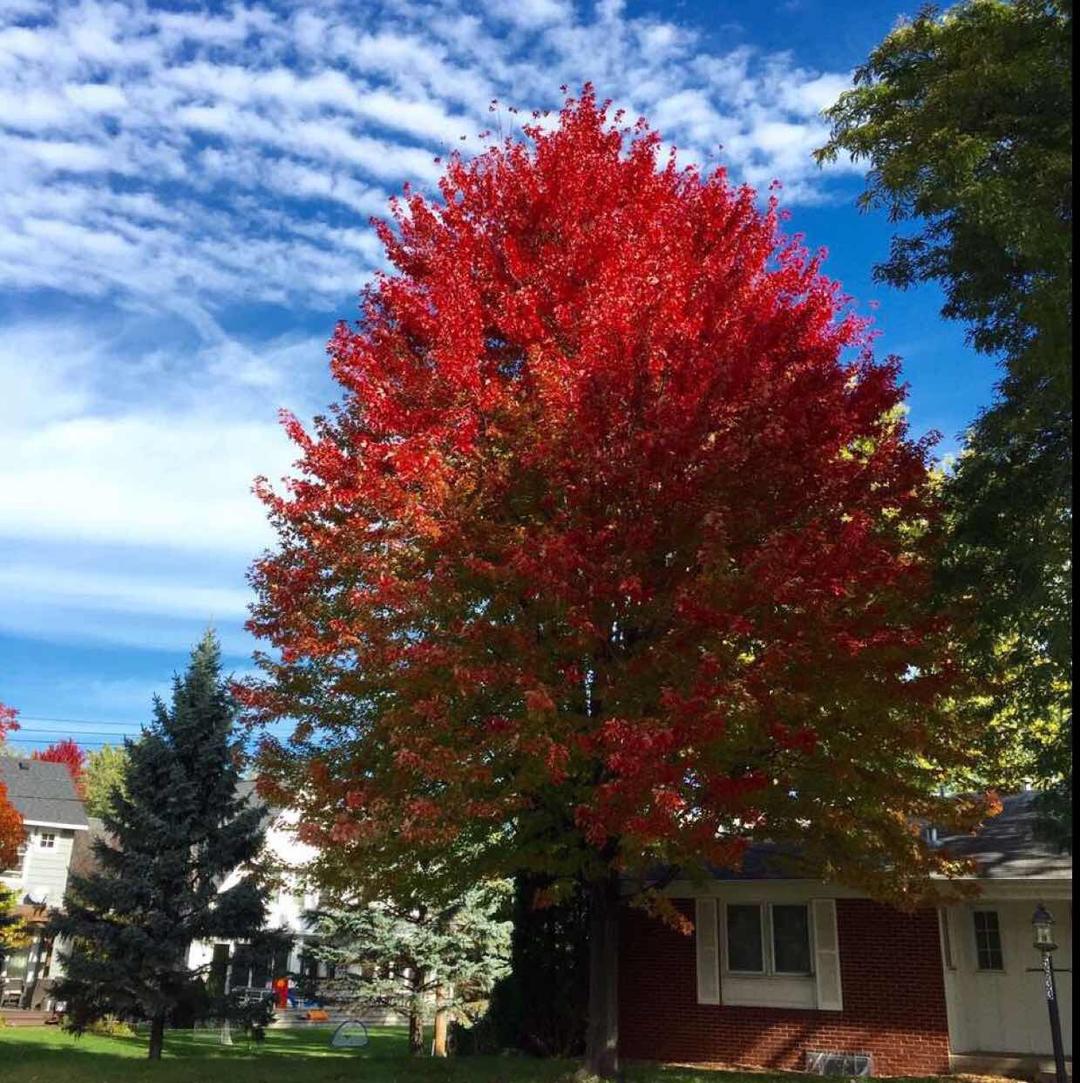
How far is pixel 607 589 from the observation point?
11078 mm

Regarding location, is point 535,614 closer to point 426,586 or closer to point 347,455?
point 426,586

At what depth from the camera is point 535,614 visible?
1172 cm

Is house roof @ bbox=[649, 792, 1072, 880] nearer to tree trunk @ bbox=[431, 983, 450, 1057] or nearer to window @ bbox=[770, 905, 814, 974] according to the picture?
window @ bbox=[770, 905, 814, 974]

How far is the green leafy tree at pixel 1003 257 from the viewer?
9977 mm

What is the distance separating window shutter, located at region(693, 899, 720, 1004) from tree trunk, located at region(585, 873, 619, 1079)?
4.86m

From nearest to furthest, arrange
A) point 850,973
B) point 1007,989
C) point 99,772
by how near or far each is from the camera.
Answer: point 1007,989, point 850,973, point 99,772

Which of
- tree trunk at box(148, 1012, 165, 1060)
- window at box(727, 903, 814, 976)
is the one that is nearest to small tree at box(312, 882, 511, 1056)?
A: tree trunk at box(148, 1012, 165, 1060)

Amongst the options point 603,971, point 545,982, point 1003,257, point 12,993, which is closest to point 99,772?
point 12,993

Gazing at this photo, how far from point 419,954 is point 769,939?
7095 mm

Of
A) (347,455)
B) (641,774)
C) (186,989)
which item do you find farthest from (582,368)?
(186,989)

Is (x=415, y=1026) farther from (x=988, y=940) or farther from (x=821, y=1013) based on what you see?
(x=988, y=940)

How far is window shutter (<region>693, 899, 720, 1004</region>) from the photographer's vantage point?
1839 centimetres

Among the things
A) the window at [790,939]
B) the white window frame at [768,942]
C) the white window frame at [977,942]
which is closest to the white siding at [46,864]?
the white window frame at [768,942]

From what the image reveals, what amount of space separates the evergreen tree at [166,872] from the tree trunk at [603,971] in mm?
8832
